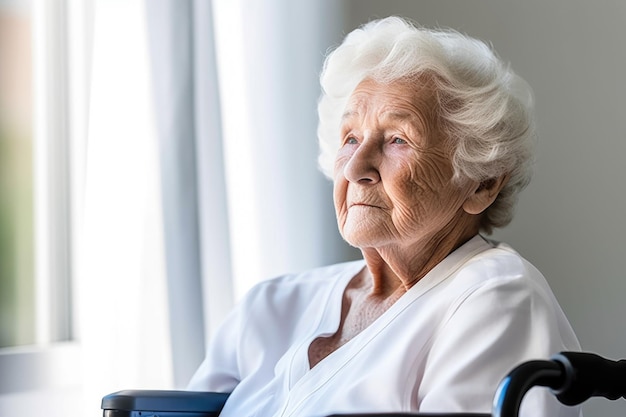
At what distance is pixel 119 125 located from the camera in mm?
1862

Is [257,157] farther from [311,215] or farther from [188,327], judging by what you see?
[188,327]

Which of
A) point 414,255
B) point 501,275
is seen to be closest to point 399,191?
point 414,255

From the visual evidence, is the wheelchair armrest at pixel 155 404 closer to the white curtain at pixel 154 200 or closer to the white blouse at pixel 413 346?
the white blouse at pixel 413 346

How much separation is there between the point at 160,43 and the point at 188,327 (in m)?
0.68

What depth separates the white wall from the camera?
Result: 1.81m

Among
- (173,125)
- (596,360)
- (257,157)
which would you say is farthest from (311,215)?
(596,360)

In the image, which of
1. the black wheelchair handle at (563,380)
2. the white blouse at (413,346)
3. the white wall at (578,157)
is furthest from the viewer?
the white wall at (578,157)

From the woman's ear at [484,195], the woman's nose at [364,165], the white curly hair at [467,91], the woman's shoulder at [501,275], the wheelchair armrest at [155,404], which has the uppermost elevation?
the white curly hair at [467,91]

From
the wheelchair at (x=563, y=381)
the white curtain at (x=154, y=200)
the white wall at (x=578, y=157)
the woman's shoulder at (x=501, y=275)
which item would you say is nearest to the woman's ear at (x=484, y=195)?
the woman's shoulder at (x=501, y=275)

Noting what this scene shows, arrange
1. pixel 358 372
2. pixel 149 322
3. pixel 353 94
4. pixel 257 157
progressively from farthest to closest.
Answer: pixel 257 157
pixel 149 322
pixel 353 94
pixel 358 372

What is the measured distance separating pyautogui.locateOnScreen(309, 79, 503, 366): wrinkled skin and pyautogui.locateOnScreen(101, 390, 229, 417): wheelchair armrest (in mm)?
241

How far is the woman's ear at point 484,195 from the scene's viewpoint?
1503 millimetres

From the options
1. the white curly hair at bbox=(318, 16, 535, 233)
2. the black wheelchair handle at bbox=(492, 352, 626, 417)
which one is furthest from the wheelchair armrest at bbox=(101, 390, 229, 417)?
the black wheelchair handle at bbox=(492, 352, 626, 417)

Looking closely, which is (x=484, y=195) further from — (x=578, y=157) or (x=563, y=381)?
(x=563, y=381)
